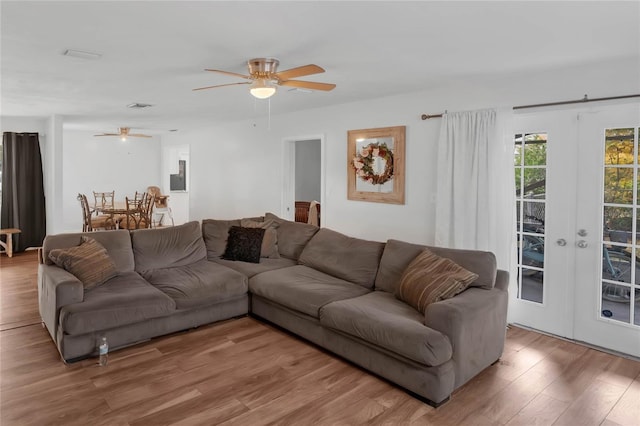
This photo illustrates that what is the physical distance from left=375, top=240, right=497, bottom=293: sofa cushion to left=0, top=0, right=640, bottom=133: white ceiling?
1618 millimetres

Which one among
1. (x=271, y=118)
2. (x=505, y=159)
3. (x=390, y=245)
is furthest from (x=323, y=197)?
(x=505, y=159)

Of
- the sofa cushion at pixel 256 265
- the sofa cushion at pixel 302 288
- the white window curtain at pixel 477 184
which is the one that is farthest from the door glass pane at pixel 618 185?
the sofa cushion at pixel 256 265

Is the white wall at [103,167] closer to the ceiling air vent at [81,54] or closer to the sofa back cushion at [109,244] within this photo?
the sofa back cushion at [109,244]

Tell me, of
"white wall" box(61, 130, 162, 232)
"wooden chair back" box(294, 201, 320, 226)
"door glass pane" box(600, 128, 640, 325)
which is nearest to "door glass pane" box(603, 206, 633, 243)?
"door glass pane" box(600, 128, 640, 325)

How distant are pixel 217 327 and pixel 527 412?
2.71 meters

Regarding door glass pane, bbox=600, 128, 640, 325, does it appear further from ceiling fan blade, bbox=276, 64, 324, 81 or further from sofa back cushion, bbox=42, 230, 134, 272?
sofa back cushion, bbox=42, 230, 134, 272

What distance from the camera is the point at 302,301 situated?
3.65 m

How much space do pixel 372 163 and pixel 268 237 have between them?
1640mm

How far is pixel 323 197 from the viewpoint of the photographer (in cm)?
616

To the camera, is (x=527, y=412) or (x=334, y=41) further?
(x=334, y=41)

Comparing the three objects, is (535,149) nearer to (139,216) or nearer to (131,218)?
(139,216)

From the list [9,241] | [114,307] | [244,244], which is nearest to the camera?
[114,307]

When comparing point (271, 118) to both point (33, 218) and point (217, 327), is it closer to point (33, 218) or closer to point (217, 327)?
point (217, 327)

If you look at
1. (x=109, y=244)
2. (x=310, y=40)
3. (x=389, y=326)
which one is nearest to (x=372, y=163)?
(x=310, y=40)
